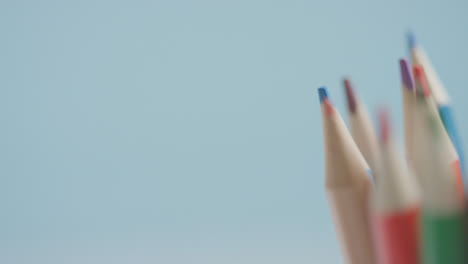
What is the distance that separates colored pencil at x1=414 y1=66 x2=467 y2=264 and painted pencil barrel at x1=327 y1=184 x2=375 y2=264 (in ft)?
0.12

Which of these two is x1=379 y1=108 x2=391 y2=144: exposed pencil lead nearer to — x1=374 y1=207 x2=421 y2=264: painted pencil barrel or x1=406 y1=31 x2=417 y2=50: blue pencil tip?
x1=374 y1=207 x2=421 y2=264: painted pencil barrel

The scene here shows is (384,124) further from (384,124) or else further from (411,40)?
(411,40)

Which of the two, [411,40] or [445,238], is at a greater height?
[411,40]

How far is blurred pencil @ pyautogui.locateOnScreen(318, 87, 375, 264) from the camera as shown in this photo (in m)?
0.27

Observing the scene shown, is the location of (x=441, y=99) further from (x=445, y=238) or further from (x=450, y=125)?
(x=445, y=238)

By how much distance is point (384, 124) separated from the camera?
23 centimetres

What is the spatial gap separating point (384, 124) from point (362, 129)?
9 centimetres

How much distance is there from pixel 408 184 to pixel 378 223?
2 centimetres

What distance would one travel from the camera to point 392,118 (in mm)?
232

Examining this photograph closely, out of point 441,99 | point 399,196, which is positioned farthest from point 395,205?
point 441,99

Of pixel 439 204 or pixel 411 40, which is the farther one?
pixel 411 40

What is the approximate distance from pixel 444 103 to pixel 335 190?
0.29ft

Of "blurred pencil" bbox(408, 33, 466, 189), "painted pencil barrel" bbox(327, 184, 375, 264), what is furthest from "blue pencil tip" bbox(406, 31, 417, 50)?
"painted pencil barrel" bbox(327, 184, 375, 264)

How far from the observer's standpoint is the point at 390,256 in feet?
0.82
